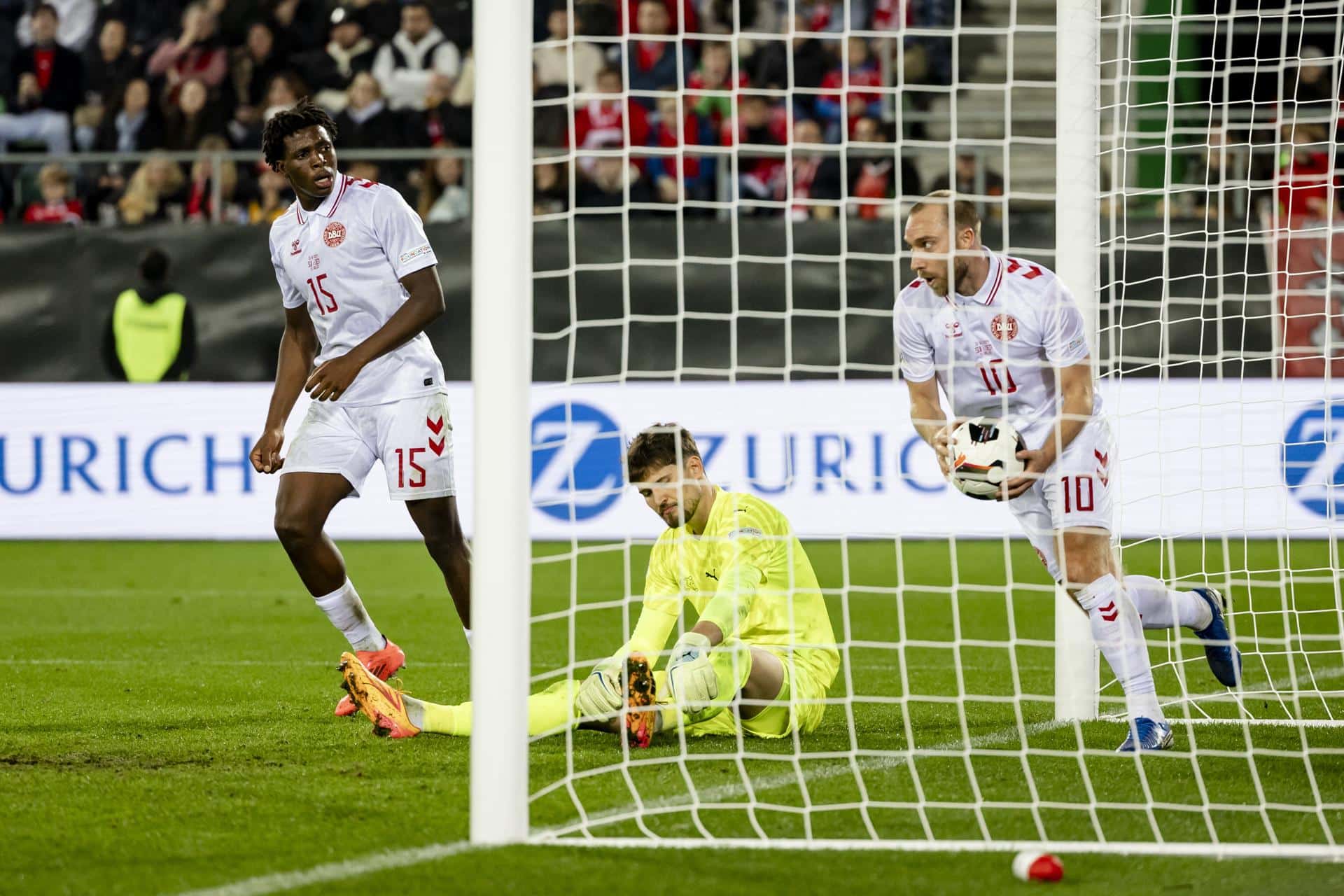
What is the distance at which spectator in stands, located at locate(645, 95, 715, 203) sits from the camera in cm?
1284

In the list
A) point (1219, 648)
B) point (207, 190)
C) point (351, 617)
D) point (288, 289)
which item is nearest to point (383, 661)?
point (351, 617)

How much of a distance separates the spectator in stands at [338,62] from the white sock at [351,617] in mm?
8573

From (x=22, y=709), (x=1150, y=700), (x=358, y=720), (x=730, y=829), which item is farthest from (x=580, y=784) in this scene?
(x=22, y=709)

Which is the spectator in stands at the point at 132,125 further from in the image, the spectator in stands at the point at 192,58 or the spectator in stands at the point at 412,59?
Answer: the spectator in stands at the point at 412,59

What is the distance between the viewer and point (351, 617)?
5895 millimetres

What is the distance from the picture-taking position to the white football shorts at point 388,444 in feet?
19.0

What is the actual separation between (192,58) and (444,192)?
2.78 m

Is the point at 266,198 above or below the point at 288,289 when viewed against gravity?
above

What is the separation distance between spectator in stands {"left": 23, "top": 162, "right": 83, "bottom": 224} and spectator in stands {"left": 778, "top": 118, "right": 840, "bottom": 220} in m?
5.38

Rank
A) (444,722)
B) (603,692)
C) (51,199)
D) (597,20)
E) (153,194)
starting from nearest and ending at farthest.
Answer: (603,692), (444,722), (51,199), (153,194), (597,20)

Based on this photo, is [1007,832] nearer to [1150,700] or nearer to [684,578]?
[1150,700]

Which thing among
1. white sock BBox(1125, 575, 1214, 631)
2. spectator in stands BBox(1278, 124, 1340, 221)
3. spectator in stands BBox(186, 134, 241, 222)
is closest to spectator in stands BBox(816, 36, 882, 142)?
spectator in stands BBox(1278, 124, 1340, 221)

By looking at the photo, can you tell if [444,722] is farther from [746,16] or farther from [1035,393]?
[746,16]

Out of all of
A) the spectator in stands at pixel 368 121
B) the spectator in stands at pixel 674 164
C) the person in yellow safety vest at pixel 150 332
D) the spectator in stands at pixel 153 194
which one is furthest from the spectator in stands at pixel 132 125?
the spectator in stands at pixel 674 164
